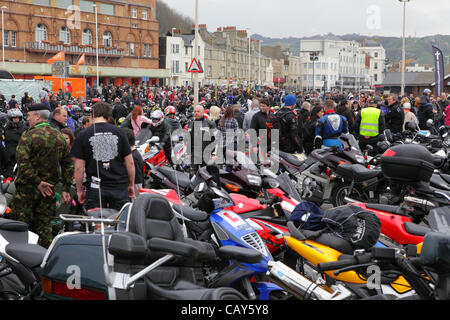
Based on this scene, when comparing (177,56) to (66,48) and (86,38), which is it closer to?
(86,38)

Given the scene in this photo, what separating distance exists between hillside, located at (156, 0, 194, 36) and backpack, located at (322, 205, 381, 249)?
114 meters

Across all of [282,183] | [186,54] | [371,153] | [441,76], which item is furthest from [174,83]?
[282,183]

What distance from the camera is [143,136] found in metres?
10.9

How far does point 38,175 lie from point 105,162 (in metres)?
0.78

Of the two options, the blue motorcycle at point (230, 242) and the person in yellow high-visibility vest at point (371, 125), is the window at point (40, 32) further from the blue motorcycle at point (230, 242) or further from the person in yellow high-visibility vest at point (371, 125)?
the blue motorcycle at point (230, 242)

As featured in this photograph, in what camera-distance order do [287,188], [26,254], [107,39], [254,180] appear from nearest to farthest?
[26,254]
[287,188]
[254,180]
[107,39]

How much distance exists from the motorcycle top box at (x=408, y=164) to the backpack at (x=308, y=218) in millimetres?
1253

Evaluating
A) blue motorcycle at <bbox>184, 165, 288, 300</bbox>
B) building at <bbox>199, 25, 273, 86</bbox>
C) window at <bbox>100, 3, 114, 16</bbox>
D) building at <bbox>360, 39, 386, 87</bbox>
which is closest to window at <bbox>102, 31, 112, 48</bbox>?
window at <bbox>100, 3, 114, 16</bbox>

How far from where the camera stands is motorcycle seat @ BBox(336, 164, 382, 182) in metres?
8.06

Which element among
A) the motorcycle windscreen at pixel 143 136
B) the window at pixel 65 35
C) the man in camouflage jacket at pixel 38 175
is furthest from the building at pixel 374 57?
the man in camouflage jacket at pixel 38 175

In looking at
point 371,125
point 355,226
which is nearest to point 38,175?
point 355,226

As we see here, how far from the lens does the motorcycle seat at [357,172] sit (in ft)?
26.5

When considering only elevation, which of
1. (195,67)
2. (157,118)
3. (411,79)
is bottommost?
(157,118)
